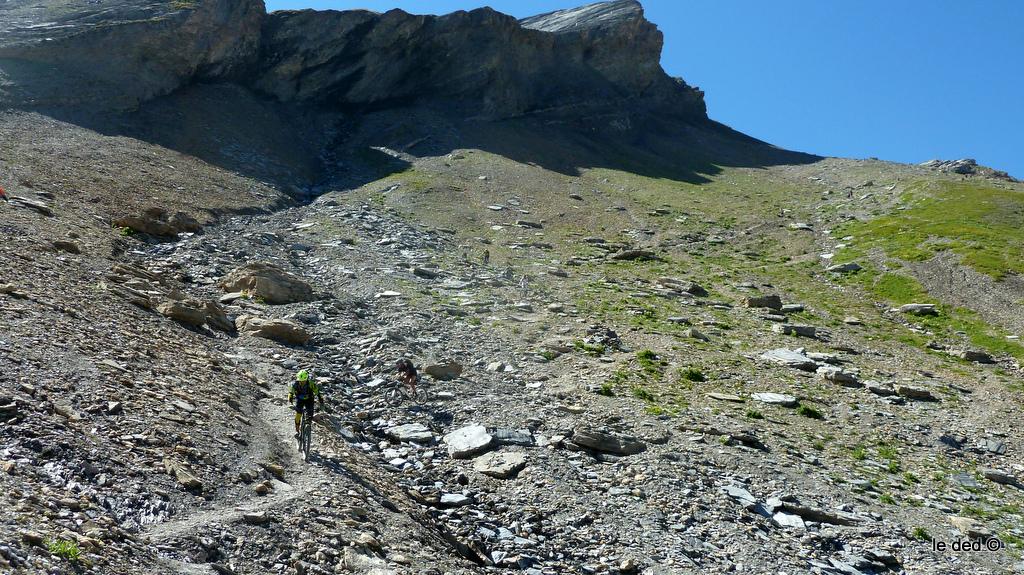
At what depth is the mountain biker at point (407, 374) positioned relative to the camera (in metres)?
24.7

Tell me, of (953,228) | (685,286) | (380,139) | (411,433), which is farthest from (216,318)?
(380,139)

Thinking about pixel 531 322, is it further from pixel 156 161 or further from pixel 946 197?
pixel 946 197

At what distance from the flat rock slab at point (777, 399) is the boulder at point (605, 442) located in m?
7.24

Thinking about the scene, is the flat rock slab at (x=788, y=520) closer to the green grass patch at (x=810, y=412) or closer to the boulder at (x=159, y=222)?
the green grass patch at (x=810, y=412)

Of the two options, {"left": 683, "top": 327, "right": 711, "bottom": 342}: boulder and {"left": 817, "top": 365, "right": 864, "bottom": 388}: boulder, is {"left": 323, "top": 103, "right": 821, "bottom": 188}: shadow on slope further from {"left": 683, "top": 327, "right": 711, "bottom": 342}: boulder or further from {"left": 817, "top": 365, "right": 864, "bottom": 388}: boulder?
{"left": 817, "top": 365, "right": 864, "bottom": 388}: boulder

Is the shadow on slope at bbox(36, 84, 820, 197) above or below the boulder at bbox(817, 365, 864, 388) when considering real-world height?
above

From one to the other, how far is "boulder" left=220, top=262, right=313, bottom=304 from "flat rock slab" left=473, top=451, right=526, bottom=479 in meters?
16.2

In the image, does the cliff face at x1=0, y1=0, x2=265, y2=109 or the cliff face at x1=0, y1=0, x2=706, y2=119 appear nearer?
the cliff face at x1=0, y1=0, x2=265, y2=109

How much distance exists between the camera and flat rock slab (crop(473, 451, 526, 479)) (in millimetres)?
19953

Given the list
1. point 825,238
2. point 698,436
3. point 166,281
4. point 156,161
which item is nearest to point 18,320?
point 166,281

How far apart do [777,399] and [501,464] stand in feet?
39.4

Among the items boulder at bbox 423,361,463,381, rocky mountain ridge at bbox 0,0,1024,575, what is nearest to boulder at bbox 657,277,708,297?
rocky mountain ridge at bbox 0,0,1024,575


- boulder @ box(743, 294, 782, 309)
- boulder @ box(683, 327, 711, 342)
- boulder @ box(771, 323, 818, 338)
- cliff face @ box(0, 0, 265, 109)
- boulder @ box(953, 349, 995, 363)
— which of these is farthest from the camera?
cliff face @ box(0, 0, 265, 109)

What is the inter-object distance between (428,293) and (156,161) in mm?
31357
